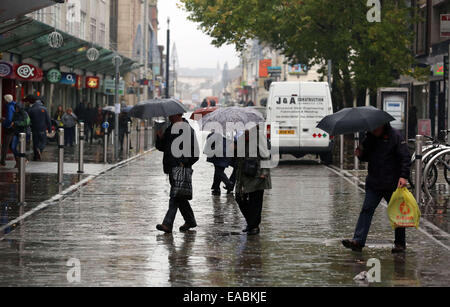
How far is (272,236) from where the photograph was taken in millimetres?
11984

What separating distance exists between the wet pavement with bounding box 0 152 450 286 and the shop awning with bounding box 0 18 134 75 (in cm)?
921

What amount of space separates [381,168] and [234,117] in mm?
2825

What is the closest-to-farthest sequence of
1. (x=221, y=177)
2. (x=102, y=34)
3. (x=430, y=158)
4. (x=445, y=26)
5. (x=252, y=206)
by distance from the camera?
1. (x=252, y=206)
2. (x=430, y=158)
3. (x=221, y=177)
4. (x=445, y=26)
5. (x=102, y=34)

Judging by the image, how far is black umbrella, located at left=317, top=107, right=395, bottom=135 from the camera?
10.4 metres

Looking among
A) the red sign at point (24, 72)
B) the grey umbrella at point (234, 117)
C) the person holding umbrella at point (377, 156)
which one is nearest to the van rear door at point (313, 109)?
the red sign at point (24, 72)

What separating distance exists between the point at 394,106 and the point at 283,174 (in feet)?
23.7

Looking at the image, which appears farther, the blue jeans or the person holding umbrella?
the blue jeans

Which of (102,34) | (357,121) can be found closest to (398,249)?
(357,121)

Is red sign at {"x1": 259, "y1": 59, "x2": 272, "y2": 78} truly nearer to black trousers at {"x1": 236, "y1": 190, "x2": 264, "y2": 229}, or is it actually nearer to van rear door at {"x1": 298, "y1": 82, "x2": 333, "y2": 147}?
van rear door at {"x1": 298, "y1": 82, "x2": 333, "y2": 147}

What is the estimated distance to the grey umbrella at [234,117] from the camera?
41.2ft

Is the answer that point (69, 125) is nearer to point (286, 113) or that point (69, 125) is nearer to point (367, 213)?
point (286, 113)

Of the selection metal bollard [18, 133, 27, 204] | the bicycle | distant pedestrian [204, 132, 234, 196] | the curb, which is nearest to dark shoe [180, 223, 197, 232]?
the curb

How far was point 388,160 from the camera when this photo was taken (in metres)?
10.6

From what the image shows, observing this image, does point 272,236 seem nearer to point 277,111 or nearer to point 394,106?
point 277,111
